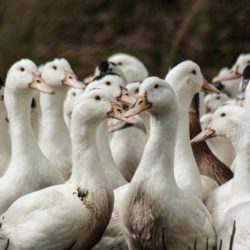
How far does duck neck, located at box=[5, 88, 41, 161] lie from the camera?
952 centimetres

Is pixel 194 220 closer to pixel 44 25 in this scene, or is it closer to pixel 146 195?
pixel 146 195

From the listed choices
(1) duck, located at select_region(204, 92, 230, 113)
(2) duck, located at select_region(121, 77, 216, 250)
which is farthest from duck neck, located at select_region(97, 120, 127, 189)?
(1) duck, located at select_region(204, 92, 230, 113)

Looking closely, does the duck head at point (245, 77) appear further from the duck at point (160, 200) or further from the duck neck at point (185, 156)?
the duck at point (160, 200)

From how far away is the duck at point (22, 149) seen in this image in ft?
30.5

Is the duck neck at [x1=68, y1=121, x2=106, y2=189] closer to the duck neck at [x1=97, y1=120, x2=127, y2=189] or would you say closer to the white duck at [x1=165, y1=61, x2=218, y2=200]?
the white duck at [x1=165, y1=61, x2=218, y2=200]

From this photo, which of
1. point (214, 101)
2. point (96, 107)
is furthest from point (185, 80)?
point (214, 101)

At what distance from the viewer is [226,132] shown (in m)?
9.02

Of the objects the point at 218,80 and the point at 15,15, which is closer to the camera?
the point at 218,80

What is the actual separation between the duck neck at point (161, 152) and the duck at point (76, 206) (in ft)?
1.07

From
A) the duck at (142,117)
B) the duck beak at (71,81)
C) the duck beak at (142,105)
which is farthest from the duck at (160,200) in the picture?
the duck beak at (71,81)

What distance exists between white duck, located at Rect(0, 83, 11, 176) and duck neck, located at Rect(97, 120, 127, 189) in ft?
2.41

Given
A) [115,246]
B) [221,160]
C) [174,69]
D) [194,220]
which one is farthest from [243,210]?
[221,160]

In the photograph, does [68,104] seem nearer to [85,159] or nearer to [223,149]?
[223,149]

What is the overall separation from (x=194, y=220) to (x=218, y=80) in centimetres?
335
